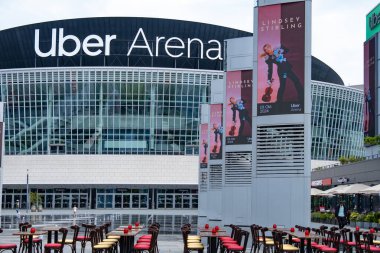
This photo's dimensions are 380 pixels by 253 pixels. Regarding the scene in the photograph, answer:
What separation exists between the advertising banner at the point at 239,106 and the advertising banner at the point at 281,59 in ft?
23.1

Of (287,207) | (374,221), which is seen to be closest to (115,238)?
(287,207)

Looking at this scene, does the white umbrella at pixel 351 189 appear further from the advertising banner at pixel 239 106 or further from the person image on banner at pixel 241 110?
the person image on banner at pixel 241 110

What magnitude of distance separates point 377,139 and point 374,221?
357 inches

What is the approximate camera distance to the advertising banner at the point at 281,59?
22.9 m

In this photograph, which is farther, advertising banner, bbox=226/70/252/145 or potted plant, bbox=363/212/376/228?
potted plant, bbox=363/212/376/228

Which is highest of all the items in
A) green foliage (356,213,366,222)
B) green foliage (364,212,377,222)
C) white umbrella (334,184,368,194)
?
white umbrella (334,184,368,194)

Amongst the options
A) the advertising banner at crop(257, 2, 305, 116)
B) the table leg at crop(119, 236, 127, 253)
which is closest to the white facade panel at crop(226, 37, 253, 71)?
the advertising banner at crop(257, 2, 305, 116)

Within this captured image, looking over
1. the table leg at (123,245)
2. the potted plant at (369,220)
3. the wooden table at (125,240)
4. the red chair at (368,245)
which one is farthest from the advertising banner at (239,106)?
the table leg at (123,245)

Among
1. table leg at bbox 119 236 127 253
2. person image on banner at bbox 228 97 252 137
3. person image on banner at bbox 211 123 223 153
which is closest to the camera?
table leg at bbox 119 236 127 253

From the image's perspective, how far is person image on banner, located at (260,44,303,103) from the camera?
75.1 feet

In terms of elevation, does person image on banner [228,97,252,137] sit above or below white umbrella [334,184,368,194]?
above

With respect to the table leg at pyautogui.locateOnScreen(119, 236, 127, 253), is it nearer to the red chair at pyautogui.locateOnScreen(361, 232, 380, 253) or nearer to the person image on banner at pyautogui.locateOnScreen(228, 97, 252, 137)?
the red chair at pyautogui.locateOnScreen(361, 232, 380, 253)

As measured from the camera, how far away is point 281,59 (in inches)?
914

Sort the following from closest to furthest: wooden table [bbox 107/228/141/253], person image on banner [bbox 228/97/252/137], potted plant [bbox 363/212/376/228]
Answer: wooden table [bbox 107/228/141/253] < person image on banner [bbox 228/97/252/137] < potted plant [bbox 363/212/376/228]
